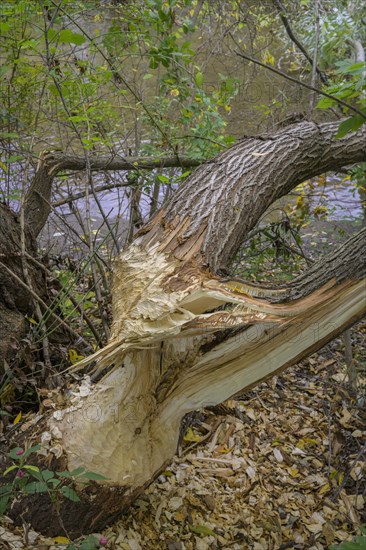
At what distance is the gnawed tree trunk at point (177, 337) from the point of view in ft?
5.86

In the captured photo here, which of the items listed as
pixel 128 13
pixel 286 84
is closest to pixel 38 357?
pixel 128 13

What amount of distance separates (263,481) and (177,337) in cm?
120

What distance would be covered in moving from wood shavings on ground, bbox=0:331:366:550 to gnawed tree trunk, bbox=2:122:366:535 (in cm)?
24

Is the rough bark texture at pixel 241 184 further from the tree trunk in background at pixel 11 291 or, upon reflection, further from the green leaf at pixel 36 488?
the green leaf at pixel 36 488

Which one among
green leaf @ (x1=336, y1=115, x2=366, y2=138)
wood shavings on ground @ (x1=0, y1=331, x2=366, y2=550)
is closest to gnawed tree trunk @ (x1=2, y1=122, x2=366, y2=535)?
wood shavings on ground @ (x1=0, y1=331, x2=366, y2=550)

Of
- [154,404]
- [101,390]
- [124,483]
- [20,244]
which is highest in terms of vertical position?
[20,244]

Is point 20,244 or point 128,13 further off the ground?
point 128,13

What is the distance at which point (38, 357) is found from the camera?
8.44 feet

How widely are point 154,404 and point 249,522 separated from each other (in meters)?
0.78

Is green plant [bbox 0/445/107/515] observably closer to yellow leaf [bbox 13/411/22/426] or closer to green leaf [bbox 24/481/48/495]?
green leaf [bbox 24/481/48/495]

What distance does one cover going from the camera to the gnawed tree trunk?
5.86 ft

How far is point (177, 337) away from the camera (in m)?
1.87

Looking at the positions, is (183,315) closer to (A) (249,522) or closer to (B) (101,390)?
(B) (101,390)

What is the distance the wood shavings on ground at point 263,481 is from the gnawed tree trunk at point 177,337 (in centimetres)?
24
